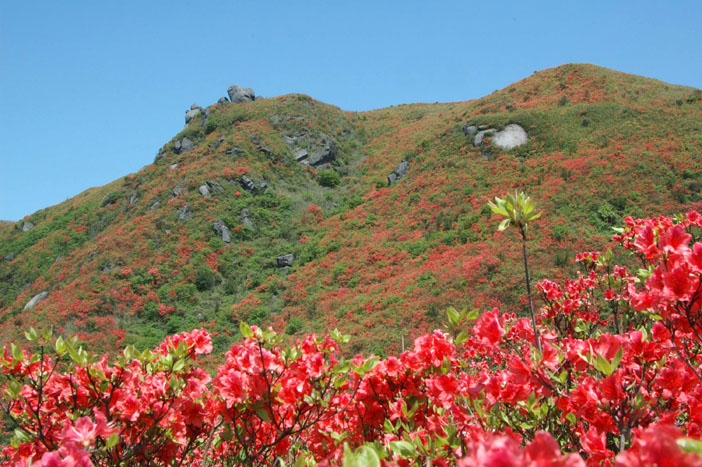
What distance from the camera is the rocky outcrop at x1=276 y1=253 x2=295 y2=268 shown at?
17.4m

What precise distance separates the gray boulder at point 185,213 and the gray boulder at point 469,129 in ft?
53.2

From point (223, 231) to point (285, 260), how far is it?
4.14 metres

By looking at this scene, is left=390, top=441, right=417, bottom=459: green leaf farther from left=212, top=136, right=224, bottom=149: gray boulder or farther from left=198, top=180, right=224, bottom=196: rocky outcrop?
left=212, top=136, right=224, bottom=149: gray boulder

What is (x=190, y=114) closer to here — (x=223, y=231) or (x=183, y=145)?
(x=183, y=145)

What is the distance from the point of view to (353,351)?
9633 mm

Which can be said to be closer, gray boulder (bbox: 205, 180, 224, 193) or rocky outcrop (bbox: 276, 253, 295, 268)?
rocky outcrop (bbox: 276, 253, 295, 268)

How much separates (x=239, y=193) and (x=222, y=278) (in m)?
6.79

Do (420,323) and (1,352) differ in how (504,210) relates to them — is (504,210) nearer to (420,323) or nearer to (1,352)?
(1,352)

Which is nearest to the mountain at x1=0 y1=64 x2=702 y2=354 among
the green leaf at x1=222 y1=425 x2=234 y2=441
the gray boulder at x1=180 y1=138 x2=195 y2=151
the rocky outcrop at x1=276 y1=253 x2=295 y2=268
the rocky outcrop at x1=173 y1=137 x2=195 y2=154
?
the rocky outcrop at x1=276 y1=253 x2=295 y2=268

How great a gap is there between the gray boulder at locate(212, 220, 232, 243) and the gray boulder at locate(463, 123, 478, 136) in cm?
1459

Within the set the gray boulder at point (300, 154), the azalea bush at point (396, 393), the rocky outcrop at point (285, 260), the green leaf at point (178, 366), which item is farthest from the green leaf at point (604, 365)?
the gray boulder at point (300, 154)

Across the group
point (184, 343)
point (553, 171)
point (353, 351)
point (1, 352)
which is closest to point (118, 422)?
point (184, 343)

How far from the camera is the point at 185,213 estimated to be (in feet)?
66.5

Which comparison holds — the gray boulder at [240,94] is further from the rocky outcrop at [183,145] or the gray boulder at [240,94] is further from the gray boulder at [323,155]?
the gray boulder at [323,155]
